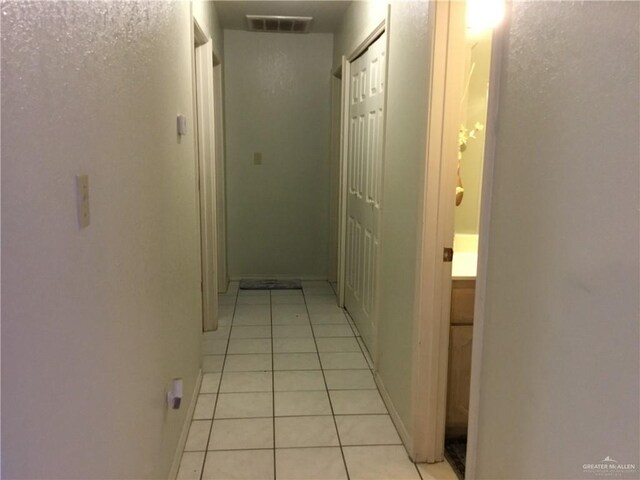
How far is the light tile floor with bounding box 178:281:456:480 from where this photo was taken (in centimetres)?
218

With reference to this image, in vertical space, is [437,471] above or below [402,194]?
below

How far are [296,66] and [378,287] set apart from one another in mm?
2590

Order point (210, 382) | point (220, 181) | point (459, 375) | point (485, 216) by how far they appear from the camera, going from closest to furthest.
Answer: point (485, 216)
point (459, 375)
point (210, 382)
point (220, 181)

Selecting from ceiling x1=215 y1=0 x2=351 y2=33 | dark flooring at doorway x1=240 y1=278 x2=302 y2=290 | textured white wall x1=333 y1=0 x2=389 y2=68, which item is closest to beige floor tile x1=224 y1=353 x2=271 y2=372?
dark flooring at doorway x1=240 y1=278 x2=302 y2=290

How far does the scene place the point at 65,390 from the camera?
966 millimetres

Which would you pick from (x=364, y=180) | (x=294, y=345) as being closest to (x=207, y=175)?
(x=364, y=180)

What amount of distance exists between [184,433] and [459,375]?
3.98ft

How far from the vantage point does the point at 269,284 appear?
485cm

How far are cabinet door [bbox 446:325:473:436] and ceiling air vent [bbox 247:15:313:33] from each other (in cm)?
288

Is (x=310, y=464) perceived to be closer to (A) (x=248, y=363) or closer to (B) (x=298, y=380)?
(B) (x=298, y=380)

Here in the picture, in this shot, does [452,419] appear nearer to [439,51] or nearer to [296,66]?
[439,51]

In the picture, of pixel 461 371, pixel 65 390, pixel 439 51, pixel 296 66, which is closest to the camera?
pixel 65 390

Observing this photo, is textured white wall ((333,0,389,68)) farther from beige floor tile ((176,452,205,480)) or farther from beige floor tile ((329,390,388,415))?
beige floor tile ((176,452,205,480))

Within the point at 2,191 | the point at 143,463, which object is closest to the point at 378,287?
the point at 143,463
